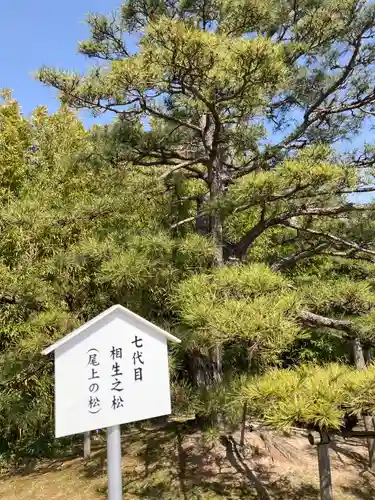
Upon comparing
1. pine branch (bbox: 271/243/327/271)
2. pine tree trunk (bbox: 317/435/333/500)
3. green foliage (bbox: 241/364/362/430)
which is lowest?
pine tree trunk (bbox: 317/435/333/500)

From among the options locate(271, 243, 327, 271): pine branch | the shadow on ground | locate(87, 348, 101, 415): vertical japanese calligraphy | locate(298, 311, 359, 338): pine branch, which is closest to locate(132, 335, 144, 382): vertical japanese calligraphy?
locate(87, 348, 101, 415): vertical japanese calligraphy

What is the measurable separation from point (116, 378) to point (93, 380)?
68mm

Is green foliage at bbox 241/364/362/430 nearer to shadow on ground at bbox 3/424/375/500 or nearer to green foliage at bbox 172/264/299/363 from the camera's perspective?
green foliage at bbox 172/264/299/363

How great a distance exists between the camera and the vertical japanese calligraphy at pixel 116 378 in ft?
4.26

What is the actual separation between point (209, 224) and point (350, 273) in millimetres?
1305

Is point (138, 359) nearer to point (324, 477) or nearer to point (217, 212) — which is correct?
point (324, 477)

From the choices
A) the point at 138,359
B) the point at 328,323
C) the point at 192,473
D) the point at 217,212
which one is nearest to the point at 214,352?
the point at 328,323

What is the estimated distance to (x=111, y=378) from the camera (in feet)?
4.33

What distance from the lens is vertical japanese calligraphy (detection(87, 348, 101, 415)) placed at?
128 centimetres

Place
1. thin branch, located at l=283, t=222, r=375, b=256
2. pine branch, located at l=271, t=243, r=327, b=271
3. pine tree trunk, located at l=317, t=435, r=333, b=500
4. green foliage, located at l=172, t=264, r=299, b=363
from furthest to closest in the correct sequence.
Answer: pine branch, located at l=271, t=243, r=327, b=271, thin branch, located at l=283, t=222, r=375, b=256, pine tree trunk, located at l=317, t=435, r=333, b=500, green foliage, located at l=172, t=264, r=299, b=363

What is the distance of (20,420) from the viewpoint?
9.11 feet

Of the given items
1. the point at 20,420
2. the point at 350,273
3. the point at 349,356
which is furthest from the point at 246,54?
the point at 349,356

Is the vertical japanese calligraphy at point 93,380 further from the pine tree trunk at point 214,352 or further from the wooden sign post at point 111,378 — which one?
the pine tree trunk at point 214,352

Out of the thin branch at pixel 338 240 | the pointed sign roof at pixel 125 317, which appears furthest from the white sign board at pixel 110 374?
the thin branch at pixel 338 240
